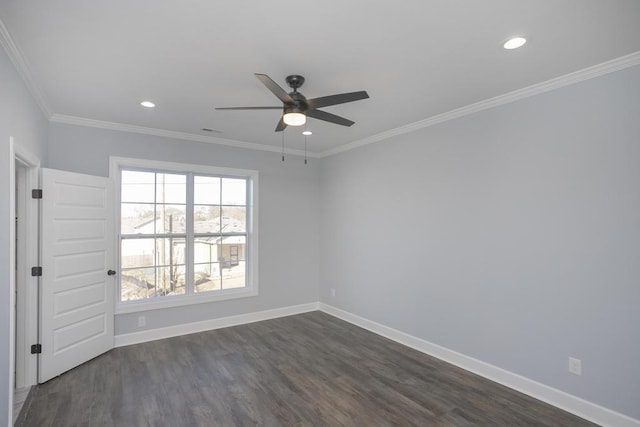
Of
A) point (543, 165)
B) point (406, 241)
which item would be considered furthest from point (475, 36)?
point (406, 241)

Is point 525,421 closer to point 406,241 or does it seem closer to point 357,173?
point 406,241

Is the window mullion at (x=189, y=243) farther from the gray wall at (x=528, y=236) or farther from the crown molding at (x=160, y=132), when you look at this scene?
the gray wall at (x=528, y=236)

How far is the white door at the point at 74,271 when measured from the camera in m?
3.24

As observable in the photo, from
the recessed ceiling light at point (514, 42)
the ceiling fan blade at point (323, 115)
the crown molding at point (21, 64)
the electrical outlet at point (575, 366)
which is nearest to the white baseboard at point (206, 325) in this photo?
the crown molding at point (21, 64)

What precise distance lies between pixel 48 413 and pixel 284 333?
→ 2.56m

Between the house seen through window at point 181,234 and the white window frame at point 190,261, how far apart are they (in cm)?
5

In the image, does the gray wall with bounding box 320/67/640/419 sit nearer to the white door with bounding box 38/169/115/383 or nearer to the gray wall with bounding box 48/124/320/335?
the gray wall with bounding box 48/124/320/335

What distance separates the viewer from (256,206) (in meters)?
5.20

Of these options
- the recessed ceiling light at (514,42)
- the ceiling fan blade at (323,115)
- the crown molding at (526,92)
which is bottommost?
the ceiling fan blade at (323,115)

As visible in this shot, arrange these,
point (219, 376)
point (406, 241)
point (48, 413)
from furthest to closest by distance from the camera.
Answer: point (406, 241) → point (219, 376) → point (48, 413)

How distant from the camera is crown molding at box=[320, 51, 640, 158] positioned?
2.48m

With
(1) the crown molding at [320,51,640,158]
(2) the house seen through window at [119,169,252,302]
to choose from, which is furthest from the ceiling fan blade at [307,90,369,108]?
(2) the house seen through window at [119,169,252,302]

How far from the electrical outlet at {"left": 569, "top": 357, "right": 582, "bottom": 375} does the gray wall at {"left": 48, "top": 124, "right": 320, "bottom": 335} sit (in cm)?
375

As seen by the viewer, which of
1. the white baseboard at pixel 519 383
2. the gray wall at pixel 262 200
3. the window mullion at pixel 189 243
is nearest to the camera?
the white baseboard at pixel 519 383
